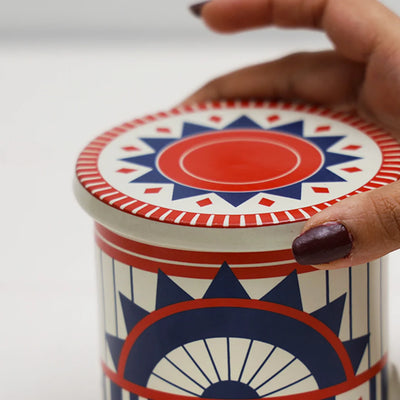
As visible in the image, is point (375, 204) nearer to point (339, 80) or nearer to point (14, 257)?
point (339, 80)

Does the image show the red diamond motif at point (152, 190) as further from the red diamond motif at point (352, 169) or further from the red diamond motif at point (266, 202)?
the red diamond motif at point (352, 169)

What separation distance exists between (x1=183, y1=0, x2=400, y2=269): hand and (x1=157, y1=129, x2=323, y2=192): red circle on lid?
15 centimetres

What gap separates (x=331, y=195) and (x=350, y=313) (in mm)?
166

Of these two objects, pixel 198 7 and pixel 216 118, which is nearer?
pixel 216 118

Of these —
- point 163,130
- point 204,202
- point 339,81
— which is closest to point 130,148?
point 163,130

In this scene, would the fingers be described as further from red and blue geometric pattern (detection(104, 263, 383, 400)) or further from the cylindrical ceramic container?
red and blue geometric pattern (detection(104, 263, 383, 400))

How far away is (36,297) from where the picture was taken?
5.94 feet

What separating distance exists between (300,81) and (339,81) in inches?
2.9

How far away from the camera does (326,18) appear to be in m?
1.47

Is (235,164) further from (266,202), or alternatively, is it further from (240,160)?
(266,202)

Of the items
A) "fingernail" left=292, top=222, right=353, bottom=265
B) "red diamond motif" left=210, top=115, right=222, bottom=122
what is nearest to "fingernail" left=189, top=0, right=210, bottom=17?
"red diamond motif" left=210, top=115, right=222, bottom=122

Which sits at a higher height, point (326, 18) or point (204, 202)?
point (326, 18)

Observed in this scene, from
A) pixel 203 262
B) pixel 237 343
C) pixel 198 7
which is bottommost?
pixel 237 343

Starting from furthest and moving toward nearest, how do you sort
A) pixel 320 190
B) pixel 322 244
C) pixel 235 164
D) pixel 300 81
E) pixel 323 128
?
pixel 300 81 → pixel 323 128 → pixel 235 164 → pixel 320 190 → pixel 322 244
